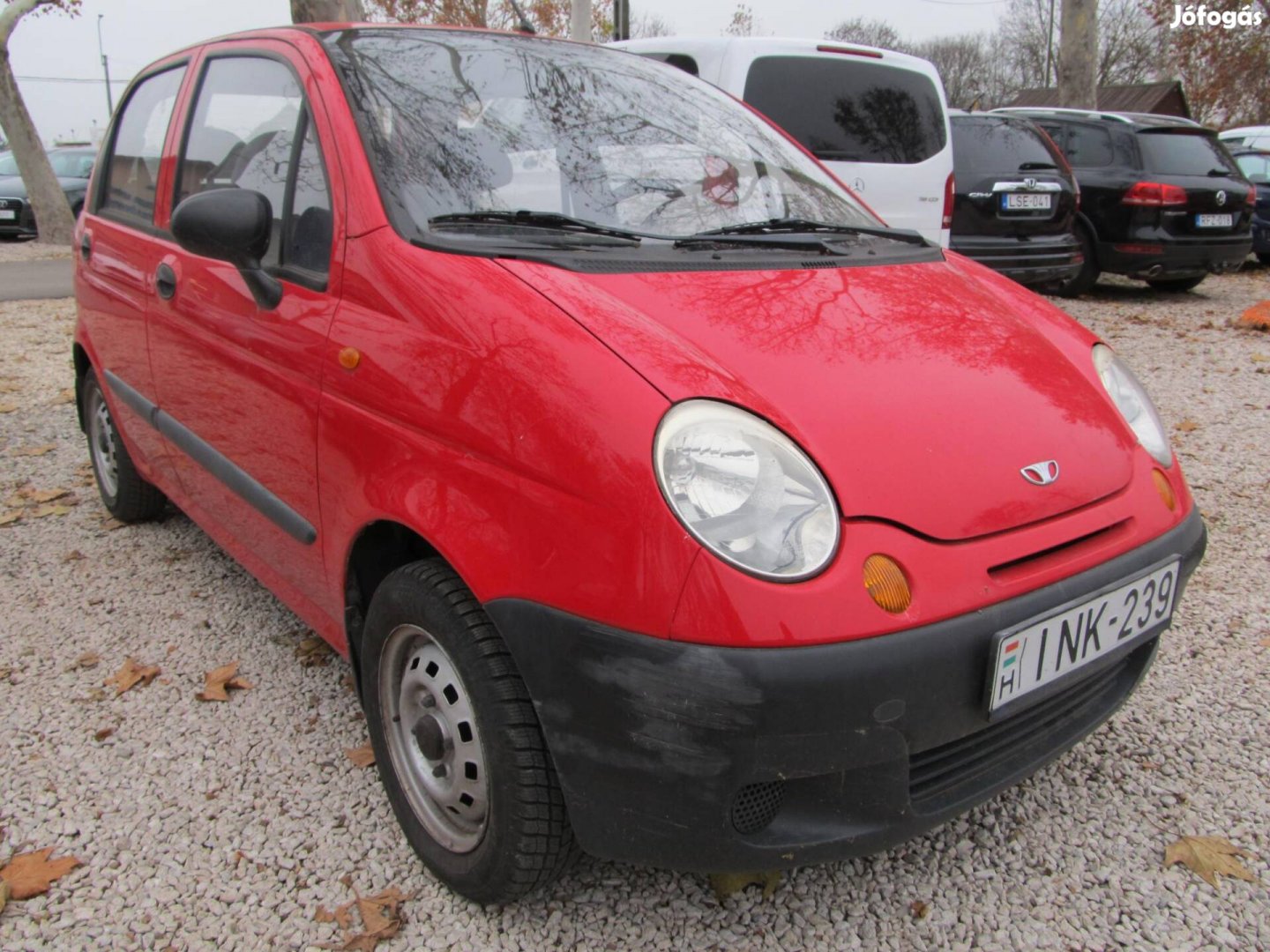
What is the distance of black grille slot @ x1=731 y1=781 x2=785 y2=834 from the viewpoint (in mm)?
1525

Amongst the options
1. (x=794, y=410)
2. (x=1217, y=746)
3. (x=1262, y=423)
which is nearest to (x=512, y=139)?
(x=794, y=410)

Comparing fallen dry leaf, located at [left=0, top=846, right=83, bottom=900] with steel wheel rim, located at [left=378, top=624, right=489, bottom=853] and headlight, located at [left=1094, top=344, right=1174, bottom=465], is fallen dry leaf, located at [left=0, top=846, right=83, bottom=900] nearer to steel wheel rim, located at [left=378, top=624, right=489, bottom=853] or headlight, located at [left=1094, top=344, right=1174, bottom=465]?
steel wheel rim, located at [left=378, top=624, right=489, bottom=853]

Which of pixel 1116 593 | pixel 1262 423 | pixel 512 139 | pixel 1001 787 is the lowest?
pixel 1262 423

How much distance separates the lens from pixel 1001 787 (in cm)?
175

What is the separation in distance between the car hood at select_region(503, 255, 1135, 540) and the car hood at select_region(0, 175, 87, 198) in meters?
15.7

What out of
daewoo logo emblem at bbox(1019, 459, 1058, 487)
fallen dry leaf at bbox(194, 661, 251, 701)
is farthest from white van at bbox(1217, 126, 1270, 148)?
fallen dry leaf at bbox(194, 661, 251, 701)

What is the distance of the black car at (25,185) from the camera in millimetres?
14648

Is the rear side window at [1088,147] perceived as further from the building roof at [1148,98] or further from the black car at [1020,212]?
the building roof at [1148,98]

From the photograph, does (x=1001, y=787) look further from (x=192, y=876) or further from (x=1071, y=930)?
(x=192, y=876)

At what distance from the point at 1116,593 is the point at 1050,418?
0.35 meters

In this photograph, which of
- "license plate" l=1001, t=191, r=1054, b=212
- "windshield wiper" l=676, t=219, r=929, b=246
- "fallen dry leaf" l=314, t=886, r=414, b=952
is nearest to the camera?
"fallen dry leaf" l=314, t=886, r=414, b=952

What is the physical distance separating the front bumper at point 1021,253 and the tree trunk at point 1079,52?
8212 mm

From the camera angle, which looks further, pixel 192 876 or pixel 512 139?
pixel 512 139

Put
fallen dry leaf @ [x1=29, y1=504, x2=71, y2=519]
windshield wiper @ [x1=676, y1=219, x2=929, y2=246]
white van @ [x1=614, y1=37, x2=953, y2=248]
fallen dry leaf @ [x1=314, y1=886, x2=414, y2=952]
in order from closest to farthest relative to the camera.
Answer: fallen dry leaf @ [x1=314, y1=886, x2=414, y2=952], windshield wiper @ [x1=676, y1=219, x2=929, y2=246], fallen dry leaf @ [x1=29, y1=504, x2=71, y2=519], white van @ [x1=614, y1=37, x2=953, y2=248]
